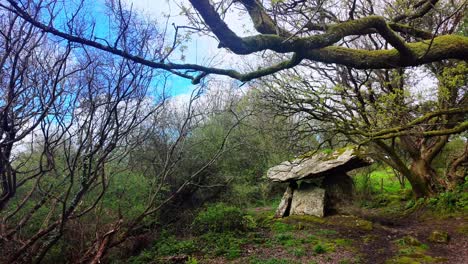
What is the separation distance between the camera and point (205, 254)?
7.12 meters

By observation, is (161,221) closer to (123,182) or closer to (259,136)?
(123,182)

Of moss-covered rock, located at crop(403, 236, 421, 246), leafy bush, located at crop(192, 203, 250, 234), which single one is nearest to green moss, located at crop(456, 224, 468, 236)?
moss-covered rock, located at crop(403, 236, 421, 246)

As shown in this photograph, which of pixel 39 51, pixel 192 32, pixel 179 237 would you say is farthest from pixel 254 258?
pixel 39 51

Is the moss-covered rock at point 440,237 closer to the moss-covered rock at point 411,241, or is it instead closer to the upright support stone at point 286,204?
the moss-covered rock at point 411,241

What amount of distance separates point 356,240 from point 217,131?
632 centimetres

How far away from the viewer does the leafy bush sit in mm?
8734

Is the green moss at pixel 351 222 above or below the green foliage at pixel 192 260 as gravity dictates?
above

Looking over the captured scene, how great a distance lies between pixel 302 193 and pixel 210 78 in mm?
6126

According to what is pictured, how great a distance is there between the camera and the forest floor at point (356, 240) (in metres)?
6.16

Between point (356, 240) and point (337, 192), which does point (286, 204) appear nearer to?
point (337, 192)

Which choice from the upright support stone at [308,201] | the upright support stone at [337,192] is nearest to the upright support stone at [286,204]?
the upright support stone at [308,201]

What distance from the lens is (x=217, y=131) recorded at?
1221 centimetres

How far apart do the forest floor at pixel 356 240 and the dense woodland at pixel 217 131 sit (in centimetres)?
5

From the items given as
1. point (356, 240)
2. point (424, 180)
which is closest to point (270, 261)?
point (356, 240)
